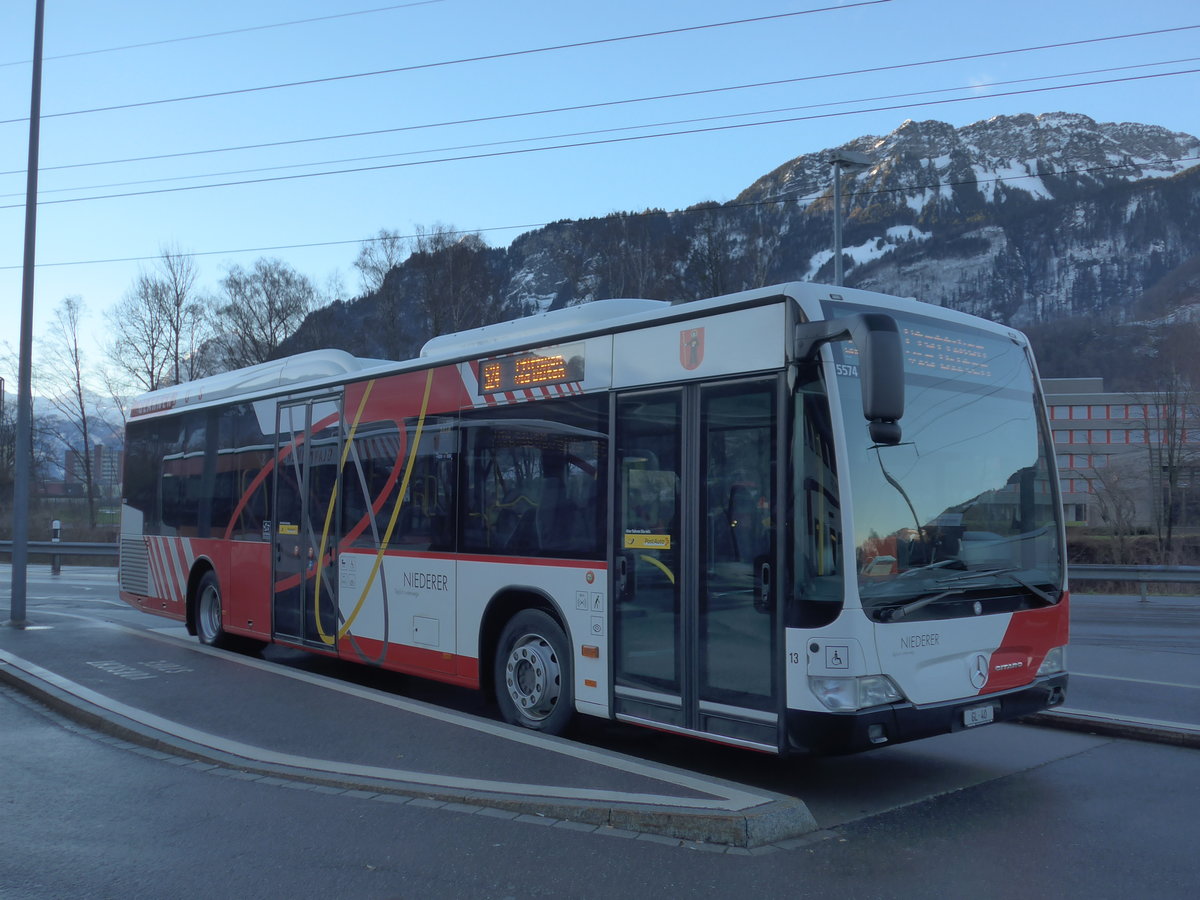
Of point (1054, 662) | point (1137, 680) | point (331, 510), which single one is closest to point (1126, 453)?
point (1137, 680)

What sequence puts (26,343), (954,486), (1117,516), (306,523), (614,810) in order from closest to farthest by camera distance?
(614,810) → (954,486) → (306,523) → (26,343) → (1117,516)

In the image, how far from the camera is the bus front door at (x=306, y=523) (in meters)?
10.6

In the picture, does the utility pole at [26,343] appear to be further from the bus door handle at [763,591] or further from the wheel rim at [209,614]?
the bus door handle at [763,591]

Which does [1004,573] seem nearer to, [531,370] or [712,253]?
[531,370]

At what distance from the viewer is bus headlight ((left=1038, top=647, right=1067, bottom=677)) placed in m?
6.97

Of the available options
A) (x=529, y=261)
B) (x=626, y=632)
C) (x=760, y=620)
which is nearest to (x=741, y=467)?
(x=760, y=620)

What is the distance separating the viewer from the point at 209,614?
1315cm

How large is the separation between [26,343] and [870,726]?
13095 mm

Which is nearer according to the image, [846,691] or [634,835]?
[634,835]

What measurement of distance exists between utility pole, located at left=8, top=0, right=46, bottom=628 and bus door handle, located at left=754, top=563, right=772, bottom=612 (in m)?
11.8

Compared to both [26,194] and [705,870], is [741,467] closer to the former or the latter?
[705,870]

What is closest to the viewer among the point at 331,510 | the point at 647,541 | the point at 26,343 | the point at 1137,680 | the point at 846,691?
the point at 846,691

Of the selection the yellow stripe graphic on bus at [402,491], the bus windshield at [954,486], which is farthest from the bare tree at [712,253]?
the bus windshield at [954,486]

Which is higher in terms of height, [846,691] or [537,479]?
[537,479]
